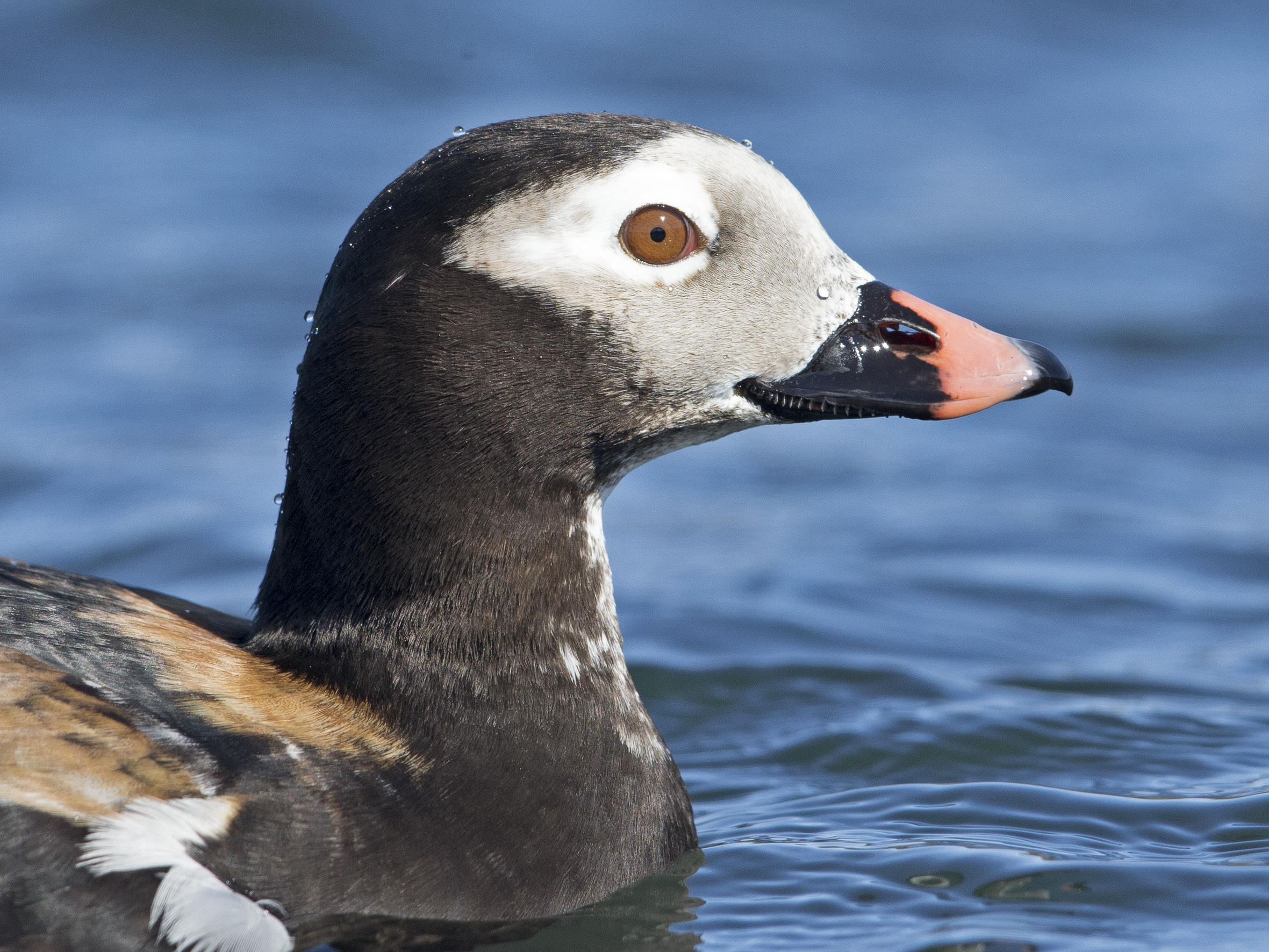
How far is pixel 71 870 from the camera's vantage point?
3.56m

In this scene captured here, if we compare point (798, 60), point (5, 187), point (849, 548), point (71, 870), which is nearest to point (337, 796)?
point (71, 870)

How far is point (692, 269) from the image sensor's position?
421 centimetres

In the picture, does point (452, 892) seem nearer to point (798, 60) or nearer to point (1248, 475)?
point (1248, 475)

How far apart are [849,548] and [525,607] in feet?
11.8

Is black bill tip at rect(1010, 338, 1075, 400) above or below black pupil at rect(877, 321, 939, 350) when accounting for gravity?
below

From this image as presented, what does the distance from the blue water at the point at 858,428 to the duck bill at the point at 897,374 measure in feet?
4.07

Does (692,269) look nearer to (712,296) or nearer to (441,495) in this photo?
(712,296)

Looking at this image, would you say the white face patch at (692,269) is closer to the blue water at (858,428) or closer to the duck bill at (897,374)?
the duck bill at (897,374)

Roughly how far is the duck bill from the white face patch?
0.04m

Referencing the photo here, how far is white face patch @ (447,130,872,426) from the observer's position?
161 inches

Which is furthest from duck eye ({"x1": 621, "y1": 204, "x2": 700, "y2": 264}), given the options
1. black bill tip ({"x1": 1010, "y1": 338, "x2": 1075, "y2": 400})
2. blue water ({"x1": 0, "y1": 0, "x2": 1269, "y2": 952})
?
blue water ({"x1": 0, "y1": 0, "x2": 1269, "y2": 952})

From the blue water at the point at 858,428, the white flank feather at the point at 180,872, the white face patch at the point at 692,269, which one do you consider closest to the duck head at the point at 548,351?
the white face patch at the point at 692,269

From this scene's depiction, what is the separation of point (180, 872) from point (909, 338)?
7.02 feet

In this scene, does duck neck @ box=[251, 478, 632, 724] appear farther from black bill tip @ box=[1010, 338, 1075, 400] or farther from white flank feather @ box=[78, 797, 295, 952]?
black bill tip @ box=[1010, 338, 1075, 400]
